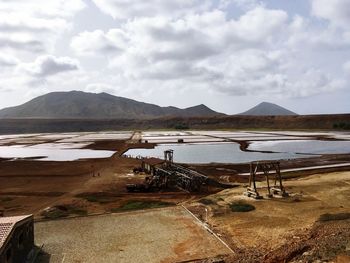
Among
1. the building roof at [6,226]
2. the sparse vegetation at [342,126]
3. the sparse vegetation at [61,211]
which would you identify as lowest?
the sparse vegetation at [61,211]

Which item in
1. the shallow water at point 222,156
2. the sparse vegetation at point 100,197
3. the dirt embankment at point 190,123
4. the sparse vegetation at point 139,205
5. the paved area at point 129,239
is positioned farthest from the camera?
the dirt embankment at point 190,123

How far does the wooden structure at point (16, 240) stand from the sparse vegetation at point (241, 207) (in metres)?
10.3

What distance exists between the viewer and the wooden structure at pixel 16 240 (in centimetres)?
1205

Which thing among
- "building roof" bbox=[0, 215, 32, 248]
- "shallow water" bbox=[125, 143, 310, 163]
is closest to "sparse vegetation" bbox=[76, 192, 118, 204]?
"building roof" bbox=[0, 215, 32, 248]

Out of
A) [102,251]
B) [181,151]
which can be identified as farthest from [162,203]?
[181,151]

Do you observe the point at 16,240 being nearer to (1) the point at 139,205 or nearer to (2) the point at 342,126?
(1) the point at 139,205

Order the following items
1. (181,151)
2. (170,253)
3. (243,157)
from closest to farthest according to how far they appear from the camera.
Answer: (170,253), (243,157), (181,151)

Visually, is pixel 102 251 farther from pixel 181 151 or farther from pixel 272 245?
pixel 181 151

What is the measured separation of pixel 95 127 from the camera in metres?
148

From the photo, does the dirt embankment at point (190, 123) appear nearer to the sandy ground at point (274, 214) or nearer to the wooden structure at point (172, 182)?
the wooden structure at point (172, 182)

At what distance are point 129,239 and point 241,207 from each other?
6.95 m

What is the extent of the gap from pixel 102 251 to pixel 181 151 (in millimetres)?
38733

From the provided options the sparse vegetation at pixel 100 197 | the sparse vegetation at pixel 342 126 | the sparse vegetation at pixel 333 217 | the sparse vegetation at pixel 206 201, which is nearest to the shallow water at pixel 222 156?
the sparse vegetation at pixel 100 197

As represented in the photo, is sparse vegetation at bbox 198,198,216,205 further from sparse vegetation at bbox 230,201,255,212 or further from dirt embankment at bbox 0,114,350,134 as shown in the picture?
dirt embankment at bbox 0,114,350,134
